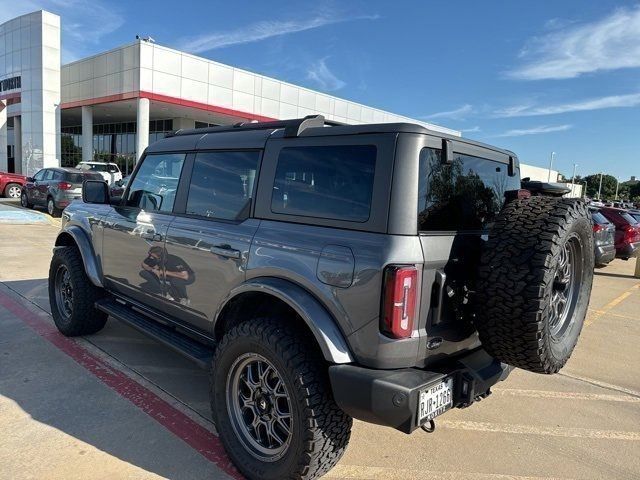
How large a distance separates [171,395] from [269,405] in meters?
1.32

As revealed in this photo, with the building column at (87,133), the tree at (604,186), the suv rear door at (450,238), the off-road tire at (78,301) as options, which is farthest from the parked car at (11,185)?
the tree at (604,186)

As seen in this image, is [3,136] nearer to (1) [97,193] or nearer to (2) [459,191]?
(1) [97,193]

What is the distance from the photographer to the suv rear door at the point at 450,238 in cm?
233

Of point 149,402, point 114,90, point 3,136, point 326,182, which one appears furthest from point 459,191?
point 3,136

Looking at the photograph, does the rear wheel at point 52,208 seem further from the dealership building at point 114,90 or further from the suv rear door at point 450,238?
the suv rear door at point 450,238

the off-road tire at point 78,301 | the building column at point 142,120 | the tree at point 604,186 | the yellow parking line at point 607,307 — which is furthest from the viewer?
the tree at point 604,186

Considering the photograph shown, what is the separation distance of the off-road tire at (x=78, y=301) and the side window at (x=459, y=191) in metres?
3.53

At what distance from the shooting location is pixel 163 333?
351 cm

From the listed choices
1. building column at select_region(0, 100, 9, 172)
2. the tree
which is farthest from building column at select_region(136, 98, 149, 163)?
the tree

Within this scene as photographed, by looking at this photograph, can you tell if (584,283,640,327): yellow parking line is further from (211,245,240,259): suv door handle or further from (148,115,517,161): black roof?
(211,245,240,259): suv door handle

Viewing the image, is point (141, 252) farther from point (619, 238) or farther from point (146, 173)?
point (619, 238)

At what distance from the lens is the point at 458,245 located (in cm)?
250

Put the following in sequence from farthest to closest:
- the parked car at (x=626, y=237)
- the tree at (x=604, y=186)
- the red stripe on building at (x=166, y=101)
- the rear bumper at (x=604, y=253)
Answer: the tree at (x=604, y=186), the red stripe on building at (x=166, y=101), the parked car at (x=626, y=237), the rear bumper at (x=604, y=253)

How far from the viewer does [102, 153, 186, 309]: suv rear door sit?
11.7 feet
